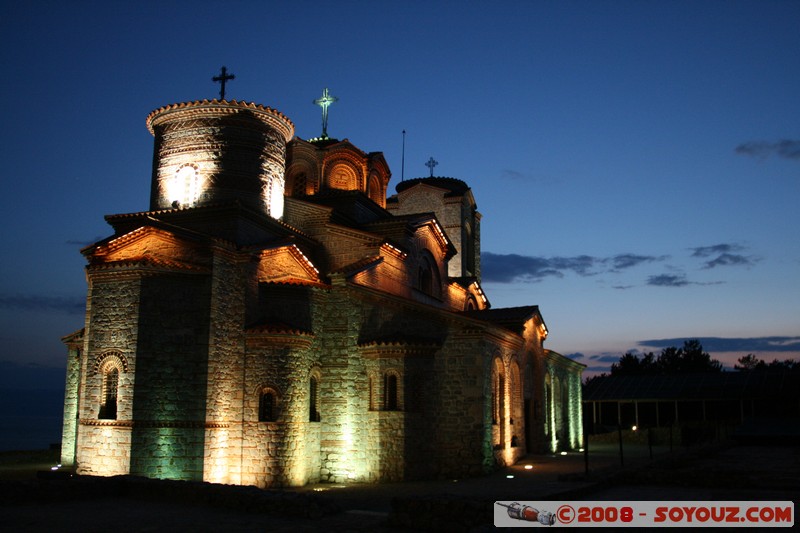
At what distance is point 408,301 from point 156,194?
769 cm

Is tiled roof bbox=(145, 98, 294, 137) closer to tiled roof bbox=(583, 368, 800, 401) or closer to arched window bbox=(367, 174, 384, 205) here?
arched window bbox=(367, 174, 384, 205)

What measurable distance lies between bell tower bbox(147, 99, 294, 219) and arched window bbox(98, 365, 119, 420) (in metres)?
5.29

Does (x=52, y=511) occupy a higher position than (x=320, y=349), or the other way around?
(x=320, y=349)

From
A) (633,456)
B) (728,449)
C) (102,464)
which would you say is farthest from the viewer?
(728,449)

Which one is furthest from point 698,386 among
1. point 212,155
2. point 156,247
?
point 156,247

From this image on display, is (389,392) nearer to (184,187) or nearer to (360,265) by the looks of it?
(360,265)

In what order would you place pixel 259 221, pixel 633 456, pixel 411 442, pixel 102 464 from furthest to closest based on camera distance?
pixel 633 456 < pixel 259 221 < pixel 411 442 < pixel 102 464

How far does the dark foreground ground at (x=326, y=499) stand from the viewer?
9.00 meters

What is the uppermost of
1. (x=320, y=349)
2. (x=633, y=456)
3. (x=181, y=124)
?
(x=181, y=124)

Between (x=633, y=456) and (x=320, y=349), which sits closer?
(x=320, y=349)

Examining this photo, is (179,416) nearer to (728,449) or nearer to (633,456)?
(633,456)

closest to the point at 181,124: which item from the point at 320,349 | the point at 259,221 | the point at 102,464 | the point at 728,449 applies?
the point at 259,221

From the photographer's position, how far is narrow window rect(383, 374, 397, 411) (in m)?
17.3

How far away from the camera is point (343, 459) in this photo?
17156mm
